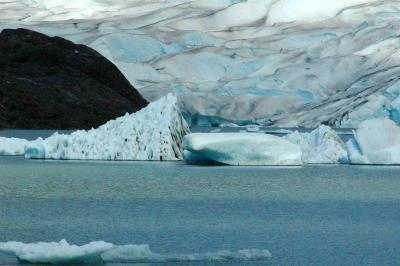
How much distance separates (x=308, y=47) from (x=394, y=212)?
70552mm

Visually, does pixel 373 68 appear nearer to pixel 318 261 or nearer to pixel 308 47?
pixel 308 47

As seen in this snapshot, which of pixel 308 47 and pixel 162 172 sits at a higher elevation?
pixel 308 47

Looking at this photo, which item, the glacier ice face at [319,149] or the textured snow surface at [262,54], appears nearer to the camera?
the glacier ice face at [319,149]

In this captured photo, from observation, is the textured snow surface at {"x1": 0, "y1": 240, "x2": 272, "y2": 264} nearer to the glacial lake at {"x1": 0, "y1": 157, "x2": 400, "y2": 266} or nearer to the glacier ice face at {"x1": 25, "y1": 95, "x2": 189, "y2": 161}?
the glacial lake at {"x1": 0, "y1": 157, "x2": 400, "y2": 266}

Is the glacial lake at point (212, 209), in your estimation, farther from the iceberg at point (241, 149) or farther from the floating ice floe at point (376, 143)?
the floating ice floe at point (376, 143)

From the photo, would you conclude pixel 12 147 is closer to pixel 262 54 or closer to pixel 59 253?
pixel 59 253

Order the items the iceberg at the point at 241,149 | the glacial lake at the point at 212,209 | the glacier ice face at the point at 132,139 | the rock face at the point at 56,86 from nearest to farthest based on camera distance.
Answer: the glacial lake at the point at 212,209
the iceberg at the point at 241,149
the glacier ice face at the point at 132,139
the rock face at the point at 56,86

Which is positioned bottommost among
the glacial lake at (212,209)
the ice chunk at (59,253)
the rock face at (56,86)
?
the glacial lake at (212,209)

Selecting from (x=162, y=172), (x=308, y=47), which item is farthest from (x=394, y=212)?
(x=308, y=47)

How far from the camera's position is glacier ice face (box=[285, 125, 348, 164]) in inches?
1264

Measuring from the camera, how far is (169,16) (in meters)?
112

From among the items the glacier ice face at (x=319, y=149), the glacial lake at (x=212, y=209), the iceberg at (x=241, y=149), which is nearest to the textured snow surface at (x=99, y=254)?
the glacial lake at (x=212, y=209)

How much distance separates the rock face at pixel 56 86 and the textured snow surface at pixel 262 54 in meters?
4.73

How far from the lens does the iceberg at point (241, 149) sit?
2812 cm
